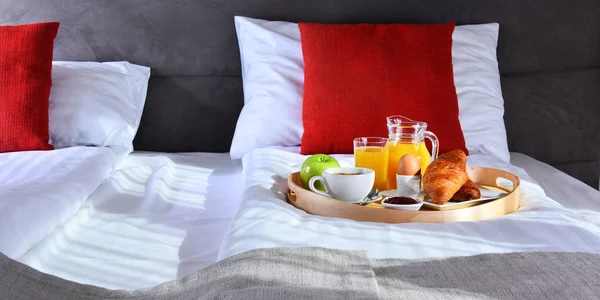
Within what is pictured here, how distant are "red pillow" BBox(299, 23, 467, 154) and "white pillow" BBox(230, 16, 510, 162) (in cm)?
13

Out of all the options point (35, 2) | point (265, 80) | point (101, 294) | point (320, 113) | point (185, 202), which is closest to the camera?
point (101, 294)

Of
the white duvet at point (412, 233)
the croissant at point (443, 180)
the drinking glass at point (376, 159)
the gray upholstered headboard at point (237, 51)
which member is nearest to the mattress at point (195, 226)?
the white duvet at point (412, 233)

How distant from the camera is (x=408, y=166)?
1622 mm

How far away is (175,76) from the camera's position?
2.77 meters

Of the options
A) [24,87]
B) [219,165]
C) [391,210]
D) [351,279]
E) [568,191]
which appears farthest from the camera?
[219,165]

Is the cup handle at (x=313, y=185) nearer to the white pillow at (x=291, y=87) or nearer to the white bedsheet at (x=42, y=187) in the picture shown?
the white bedsheet at (x=42, y=187)

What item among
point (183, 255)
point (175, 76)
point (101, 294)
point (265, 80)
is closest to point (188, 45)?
point (175, 76)

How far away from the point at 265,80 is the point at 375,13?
60 centimetres

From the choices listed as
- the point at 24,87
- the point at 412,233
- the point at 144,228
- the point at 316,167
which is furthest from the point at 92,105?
the point at 412,233

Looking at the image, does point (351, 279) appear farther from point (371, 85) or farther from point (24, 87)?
point (24, 87)

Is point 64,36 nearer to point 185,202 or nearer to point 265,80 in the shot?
point 265,80

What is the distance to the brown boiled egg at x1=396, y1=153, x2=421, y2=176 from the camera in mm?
1622

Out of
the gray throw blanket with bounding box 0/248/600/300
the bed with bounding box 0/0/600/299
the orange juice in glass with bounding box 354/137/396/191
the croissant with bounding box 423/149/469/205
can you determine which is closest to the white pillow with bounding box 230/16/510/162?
the bed with bounding box 0/0/600/299

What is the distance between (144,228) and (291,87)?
979 millimetres
